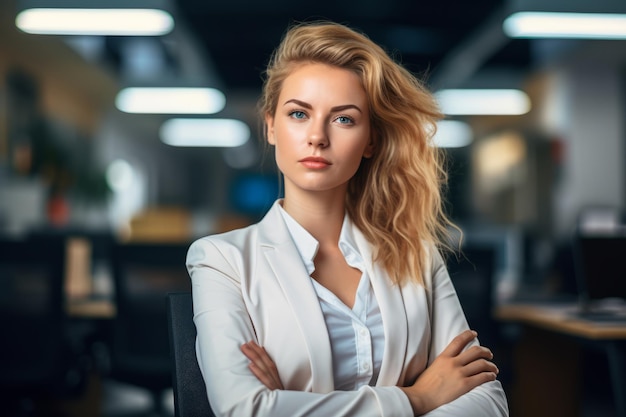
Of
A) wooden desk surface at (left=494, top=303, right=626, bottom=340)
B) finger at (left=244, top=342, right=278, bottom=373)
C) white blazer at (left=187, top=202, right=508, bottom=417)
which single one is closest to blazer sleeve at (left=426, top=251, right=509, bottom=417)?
white blazer at (left=187, top=202, right=508, bottom=417)

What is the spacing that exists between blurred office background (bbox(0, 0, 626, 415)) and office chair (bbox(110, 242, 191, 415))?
6.3 inches

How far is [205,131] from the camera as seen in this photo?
40.9 feet

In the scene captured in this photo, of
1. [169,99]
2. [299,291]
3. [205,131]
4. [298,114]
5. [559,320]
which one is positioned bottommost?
[559,320]

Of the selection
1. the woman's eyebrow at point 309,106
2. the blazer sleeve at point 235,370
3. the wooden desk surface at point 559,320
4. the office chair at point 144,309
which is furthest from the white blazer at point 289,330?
the office chair at point 144,309

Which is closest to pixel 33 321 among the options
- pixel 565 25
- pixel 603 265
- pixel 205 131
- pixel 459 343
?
pixel 459 343

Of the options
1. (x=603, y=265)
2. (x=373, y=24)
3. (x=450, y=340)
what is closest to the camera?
(x=450, y=340)

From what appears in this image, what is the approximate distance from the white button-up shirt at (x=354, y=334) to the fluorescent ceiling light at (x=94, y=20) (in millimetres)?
3724

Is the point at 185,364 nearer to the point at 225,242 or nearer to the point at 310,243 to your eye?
the point at 225,242

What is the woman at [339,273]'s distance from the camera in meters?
1.42

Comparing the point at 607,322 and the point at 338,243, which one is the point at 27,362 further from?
the point at 607,322

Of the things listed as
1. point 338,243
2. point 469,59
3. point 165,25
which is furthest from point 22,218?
point 338,243

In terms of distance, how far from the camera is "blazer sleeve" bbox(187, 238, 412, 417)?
135 centimetres

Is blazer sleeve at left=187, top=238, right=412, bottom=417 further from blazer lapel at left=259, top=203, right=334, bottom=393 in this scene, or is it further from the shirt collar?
the shirt collar

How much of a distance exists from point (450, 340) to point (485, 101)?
24.1 ft
